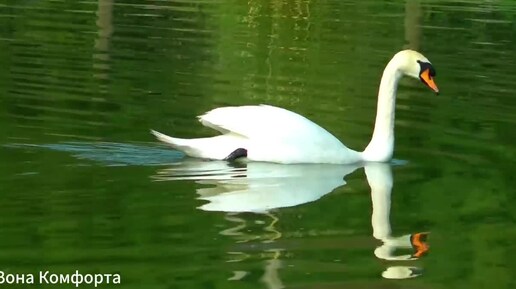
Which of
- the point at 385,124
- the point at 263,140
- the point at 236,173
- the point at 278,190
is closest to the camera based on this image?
the point at 278,190

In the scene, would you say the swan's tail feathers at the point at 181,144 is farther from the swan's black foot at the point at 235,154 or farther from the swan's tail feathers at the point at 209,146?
the swan's black foot at the point at 235,154

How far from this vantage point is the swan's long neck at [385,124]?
11.3m

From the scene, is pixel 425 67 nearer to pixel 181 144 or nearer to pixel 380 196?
pixel 380 196

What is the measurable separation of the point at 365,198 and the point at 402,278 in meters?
2.33

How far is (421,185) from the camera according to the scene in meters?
10.4

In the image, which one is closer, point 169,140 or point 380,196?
point 380,196

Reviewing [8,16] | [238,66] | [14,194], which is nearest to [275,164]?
[14,194]

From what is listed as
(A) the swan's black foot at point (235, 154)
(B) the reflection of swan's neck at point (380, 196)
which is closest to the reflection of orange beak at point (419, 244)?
(B) the reflection of swan's neck at point (380, 196)

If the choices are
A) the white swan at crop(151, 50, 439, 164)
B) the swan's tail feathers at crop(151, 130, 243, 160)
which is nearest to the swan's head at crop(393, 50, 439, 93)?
the white swan at crop(151, 50, 439, 164)

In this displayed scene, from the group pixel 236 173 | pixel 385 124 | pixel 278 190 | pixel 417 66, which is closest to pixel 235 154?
pixel 236 173

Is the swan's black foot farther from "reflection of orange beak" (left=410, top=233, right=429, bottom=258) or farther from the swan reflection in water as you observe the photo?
"reflection of orange beak" (left=410, top=233, right=429, bottom=258)

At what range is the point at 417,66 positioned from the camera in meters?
11.5

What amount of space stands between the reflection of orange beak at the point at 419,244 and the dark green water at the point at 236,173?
0.07 m

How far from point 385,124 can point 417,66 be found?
56cm
